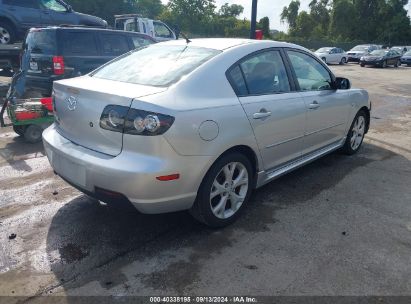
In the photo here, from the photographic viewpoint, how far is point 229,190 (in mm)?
3455

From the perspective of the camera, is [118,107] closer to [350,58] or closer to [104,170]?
[104,170]

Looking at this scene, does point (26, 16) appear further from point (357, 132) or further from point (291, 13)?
point (291, 13)

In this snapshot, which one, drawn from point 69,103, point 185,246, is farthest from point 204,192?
point 69,103

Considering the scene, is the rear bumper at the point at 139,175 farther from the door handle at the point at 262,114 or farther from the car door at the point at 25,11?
the car door at the point at 25,11

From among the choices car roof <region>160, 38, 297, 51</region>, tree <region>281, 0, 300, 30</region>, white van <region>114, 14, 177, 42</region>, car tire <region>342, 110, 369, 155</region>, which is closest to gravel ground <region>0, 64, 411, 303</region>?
car tire <region>342, 110, 369, 155</region>

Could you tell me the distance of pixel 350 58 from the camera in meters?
32.5

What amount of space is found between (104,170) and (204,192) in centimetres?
83

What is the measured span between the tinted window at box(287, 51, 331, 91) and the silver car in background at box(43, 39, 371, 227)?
0.08 feet

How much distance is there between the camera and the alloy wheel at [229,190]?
3.36m

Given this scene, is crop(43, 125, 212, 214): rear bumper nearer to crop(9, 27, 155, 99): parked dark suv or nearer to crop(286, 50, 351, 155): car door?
crop(286, 50, 351, 155): car door

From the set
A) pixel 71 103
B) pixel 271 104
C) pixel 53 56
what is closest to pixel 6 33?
pixel 53 56

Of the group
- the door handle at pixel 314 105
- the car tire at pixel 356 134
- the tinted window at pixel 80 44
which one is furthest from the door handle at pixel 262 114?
the tinted window at pixel 80 44

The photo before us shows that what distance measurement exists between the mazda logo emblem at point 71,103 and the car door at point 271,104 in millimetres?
1358

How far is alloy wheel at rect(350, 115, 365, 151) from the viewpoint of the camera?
18.3 ft
